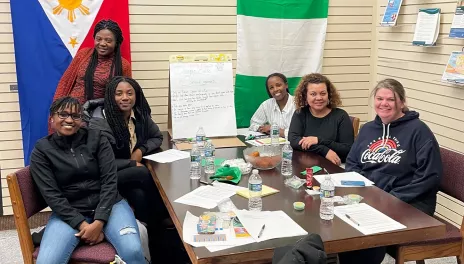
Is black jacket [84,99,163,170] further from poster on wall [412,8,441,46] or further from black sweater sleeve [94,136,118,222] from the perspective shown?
poster on wall [412,8,441,46]

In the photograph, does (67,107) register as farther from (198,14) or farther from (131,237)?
(198,14)

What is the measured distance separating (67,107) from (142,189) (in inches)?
28.6

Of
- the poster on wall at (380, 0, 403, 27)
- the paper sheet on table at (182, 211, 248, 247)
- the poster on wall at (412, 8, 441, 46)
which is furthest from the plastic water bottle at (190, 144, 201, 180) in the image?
the poster on wall at (380, 0, 403, 27)

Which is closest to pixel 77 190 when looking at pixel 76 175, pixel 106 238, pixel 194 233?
pixel 76 175

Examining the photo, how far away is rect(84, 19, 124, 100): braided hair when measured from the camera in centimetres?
326

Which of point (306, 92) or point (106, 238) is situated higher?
point (306, 92)

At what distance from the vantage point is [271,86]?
12.2 ft

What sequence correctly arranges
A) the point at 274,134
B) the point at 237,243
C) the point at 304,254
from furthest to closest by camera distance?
the point at 274,134 → the point at 237,243 → the point at 304,254

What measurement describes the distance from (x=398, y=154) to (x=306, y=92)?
2.84 feet

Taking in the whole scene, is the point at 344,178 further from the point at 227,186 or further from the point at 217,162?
the point at 217,162

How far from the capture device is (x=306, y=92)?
10.1ft

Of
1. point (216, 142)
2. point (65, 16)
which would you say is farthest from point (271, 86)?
point (65, 16)

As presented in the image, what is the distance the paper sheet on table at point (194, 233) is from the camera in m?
1.61

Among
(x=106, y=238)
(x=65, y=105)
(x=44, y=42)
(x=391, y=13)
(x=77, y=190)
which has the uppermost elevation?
(x=391, y=13)
